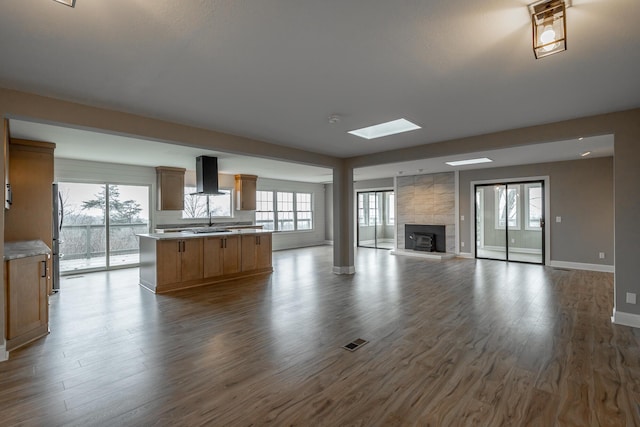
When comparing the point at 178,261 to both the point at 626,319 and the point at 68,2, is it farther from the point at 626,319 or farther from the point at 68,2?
the point at 626,319

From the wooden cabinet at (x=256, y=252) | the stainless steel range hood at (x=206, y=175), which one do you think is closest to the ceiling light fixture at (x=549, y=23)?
the wooden cabinet at (x=256, y=252)

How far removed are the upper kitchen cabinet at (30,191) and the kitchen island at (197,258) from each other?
4.72 feet

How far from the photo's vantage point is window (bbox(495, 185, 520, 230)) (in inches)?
301

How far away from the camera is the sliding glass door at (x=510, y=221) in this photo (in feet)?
24.2

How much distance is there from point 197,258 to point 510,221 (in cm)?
749

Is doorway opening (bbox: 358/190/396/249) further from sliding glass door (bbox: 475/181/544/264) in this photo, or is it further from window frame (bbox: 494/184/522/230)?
window frame (bbox: 494/184/522/230)

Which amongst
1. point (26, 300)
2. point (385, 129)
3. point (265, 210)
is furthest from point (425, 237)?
point (26, 300)

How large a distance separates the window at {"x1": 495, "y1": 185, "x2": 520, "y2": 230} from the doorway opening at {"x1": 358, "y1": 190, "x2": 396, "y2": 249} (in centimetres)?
322

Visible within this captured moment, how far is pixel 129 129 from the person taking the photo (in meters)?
3.37

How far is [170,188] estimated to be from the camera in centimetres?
734

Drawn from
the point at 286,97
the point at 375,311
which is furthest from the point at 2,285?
the point at 375,311

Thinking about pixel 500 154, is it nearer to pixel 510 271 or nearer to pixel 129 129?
pixel 510 271

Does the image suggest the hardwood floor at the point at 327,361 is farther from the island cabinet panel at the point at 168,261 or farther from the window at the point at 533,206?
the window at the point at 533,206

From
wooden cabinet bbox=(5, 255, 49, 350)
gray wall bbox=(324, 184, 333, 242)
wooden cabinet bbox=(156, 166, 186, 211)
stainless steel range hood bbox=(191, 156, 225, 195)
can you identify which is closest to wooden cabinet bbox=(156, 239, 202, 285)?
stainless steel range hood bbox=(191, 156, 225, 195)
